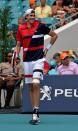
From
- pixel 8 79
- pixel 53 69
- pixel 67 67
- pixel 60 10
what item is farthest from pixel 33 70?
pixel 60 10

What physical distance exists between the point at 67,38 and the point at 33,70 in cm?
659

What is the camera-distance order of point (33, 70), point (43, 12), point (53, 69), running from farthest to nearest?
point (43, 12), point (53, 69), point (33, 70)

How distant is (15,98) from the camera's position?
12.3m

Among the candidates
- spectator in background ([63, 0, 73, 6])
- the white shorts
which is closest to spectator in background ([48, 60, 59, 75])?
the white shorts

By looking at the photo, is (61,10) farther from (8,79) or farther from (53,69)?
(8,79)

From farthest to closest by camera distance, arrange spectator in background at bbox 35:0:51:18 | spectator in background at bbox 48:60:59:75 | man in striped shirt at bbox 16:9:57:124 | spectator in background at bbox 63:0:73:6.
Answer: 1. spectator in background at bbox 63:0:73:6
2. spectator in background at bbox 35:0:51:18
3. spectator in background at bbox 48:60:59:75
4. man in striped shirt at bbox 16:9:57:124

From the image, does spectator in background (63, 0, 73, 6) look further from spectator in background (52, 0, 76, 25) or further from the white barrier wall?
the white barrier wall

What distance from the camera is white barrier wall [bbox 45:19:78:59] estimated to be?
15383 millimetres
